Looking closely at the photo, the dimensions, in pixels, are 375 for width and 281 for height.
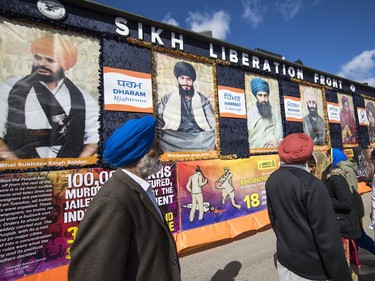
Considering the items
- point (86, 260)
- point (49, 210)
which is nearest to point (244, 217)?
point (49, 210)

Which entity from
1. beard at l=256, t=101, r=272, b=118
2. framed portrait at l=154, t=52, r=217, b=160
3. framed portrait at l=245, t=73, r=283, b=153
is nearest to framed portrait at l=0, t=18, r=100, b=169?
framed portrait at l=154, t=52, r=217, b=160

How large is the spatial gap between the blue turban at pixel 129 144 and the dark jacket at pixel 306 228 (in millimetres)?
1276

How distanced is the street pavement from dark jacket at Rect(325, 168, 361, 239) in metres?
1.31

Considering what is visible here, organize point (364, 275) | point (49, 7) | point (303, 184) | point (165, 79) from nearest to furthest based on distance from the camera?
point (303, 184) → point (364, 275) → point (49, 7) → point (165, 79)

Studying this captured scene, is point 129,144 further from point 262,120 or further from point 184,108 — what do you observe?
point 262,120

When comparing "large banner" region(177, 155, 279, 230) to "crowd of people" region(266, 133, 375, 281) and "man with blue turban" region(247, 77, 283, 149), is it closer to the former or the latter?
"man with blue turban" region(247, 77, 283, 149)

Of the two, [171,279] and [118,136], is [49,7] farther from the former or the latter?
[171,279]

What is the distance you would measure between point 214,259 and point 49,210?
296 centimetres

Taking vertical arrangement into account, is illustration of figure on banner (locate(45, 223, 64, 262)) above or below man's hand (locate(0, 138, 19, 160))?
below

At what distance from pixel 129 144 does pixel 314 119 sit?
940 cm

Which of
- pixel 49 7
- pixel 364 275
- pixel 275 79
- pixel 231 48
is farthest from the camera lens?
pixel 275 79

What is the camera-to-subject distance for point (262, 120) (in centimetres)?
754

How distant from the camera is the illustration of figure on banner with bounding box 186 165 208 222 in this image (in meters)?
5.60

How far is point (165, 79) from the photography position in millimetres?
5680
